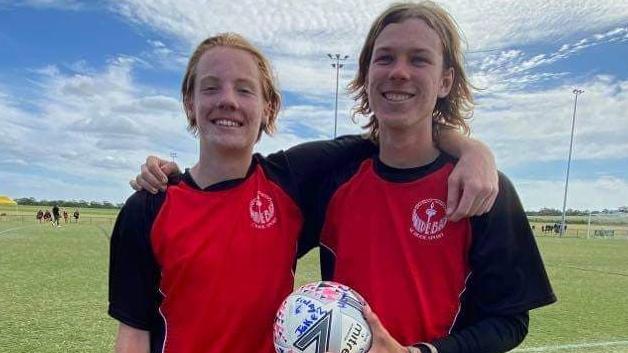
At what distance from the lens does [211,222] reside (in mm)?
2359

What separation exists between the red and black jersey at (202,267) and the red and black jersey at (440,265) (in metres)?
0.33

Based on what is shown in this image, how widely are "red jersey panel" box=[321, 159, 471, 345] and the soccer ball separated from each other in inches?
8.6

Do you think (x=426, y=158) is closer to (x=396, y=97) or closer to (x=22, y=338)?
(x=396, y=97)

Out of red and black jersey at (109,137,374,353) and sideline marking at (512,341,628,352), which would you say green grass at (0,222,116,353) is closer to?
red and black jersey at (109,137,374,353)

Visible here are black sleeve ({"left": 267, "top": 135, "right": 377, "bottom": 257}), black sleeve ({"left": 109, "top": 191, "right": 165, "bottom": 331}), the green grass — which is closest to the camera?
black sleeve ({"left": 109, "top": 191, "right": 165, "bottom": 331})

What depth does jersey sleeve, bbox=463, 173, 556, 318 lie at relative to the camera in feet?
7.14

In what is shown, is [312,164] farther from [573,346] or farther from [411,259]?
[573,346]

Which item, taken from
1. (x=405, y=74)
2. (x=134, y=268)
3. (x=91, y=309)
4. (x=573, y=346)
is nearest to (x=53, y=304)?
(x=91, y=309)

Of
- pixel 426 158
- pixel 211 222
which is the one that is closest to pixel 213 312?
pixel 211 222

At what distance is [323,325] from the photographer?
78.3 inches

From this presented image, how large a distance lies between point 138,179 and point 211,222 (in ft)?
1.43

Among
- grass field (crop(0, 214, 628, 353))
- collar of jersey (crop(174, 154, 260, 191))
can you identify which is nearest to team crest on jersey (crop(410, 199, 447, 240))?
collar of jersey (crop(174, 154, 260, 191))

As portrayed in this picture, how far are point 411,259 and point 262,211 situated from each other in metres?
0.66

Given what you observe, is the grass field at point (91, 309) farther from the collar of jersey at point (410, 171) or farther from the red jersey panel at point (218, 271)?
the collar of jersey at point (410, 171)
